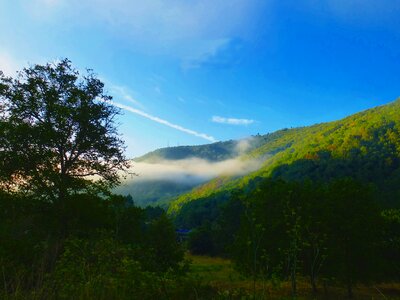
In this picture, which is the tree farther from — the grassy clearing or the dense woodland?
the grassy clearing

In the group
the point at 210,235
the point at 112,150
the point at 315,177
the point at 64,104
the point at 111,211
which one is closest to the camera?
the point at 64,104

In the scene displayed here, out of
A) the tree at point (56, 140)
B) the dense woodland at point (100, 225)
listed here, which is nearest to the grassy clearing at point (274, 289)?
the dense woodland at point (100, 225)

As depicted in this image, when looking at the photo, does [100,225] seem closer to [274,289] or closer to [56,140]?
[56,140]

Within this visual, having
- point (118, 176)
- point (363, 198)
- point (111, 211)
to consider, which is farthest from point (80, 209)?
point (363, 198)

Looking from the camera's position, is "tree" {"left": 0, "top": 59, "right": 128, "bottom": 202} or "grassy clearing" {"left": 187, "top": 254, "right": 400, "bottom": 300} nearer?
"grassy clearing" {"left": 187, "top": 254, "right": 400, "bottom": 300}

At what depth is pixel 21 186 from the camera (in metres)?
18.2

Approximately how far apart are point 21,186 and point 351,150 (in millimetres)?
154512

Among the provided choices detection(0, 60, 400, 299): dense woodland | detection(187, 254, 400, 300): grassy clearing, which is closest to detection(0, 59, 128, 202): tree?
detection(0, 60, 400, 299): dense woodland

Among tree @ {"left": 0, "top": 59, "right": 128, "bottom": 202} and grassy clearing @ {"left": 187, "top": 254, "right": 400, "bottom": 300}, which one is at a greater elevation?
tree @ {"left": 0, "top": 59, "right": 128, "bottom": 202}

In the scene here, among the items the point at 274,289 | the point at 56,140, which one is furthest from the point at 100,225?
the point at 274,289

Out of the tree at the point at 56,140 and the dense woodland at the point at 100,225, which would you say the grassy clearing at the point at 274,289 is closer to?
the dense woodland at the point at 100,225

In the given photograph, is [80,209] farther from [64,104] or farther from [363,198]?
[363,198]

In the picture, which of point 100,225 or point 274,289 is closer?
point 274,289

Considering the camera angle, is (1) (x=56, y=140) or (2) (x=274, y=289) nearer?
(2) (x=274, y=289)
